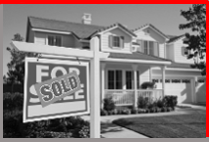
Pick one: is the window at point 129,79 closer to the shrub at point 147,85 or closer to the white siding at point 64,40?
the shrub at point 147,85

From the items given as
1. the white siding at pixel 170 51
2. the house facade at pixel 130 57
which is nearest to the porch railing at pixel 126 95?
the house facade at pixel 130 57

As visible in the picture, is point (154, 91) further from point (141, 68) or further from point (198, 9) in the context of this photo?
point (198, 9)

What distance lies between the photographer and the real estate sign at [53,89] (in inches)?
122

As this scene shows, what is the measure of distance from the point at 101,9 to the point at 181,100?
11.3 metres

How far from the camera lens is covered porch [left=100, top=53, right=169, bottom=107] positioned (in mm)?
12172

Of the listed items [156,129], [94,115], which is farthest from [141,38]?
[94,115]

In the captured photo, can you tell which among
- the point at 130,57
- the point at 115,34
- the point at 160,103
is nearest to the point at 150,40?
the point at 115,34

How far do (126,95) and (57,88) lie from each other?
9848 mm

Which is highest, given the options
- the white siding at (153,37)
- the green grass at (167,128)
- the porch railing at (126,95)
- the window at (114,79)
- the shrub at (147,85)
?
the white siding at (153,37)

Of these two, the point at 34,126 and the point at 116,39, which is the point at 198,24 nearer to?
the point at 116,39

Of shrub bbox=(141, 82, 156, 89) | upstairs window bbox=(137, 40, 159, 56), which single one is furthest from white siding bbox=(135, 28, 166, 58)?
shrub bbox=(141, 82, 156, 89)

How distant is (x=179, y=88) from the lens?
17000 millimetres

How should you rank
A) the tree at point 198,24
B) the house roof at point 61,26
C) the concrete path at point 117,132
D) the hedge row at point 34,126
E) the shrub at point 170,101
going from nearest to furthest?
the hedge row at point 34,126 < the concrete path at point 117,132 < the tree at point 198,24 < the shrub at point 170,101 < the house roof at point 61,26

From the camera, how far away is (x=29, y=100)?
3062 mm
